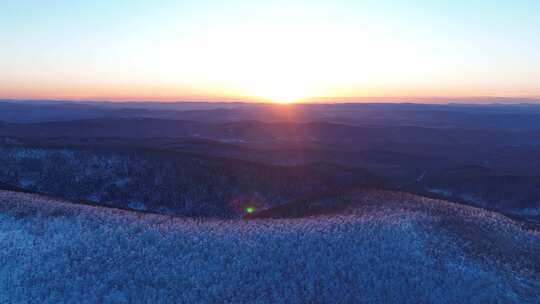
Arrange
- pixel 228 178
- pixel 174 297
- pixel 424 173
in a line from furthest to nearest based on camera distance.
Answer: pixel 424 173 → pixel 228 178 → pixel 174 297

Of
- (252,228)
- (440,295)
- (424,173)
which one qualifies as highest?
(252,228)

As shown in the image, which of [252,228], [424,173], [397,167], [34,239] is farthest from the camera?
[397,167]

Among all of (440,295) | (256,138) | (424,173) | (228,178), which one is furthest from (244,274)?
(256,138)

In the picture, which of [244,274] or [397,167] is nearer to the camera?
[244,274]

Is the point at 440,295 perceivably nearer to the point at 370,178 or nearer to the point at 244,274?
the point at 244,274

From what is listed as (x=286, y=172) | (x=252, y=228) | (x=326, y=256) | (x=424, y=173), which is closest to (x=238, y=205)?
(x=286, y=172)

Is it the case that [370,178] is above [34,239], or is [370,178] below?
below
